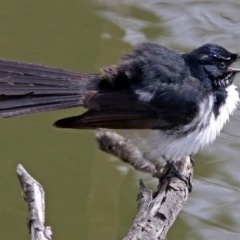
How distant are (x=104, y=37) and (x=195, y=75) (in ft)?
9.46

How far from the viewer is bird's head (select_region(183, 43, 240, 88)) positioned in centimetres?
553

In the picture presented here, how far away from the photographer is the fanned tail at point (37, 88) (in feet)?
17.1

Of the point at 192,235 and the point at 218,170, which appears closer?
the point at 192,235

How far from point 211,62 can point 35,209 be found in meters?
1.67

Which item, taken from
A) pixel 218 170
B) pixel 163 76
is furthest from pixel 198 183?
pixel 163 76

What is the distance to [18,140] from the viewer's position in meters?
7.11

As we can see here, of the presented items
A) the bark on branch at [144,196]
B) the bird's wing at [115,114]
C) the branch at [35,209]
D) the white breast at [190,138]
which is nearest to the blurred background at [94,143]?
the bark on branch at [144,196]

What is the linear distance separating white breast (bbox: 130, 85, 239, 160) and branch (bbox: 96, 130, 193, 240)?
0.12 meters

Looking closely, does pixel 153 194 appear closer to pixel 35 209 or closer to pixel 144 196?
pixel 144 196

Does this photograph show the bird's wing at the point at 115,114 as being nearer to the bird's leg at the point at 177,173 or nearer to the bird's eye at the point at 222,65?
the bird's leg at the point at 177,173

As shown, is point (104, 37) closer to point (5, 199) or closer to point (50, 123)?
point (50, 123)

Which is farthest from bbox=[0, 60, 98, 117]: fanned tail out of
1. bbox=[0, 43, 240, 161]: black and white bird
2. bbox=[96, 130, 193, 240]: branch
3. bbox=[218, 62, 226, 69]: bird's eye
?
bbox=[218, 62, 226, 69]: bird's eye

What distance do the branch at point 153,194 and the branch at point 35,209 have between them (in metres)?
0.48

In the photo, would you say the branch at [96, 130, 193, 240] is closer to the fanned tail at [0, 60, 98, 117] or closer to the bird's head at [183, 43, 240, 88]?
the fanned tail at [0, 60, 98, 117]
